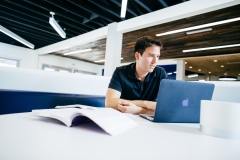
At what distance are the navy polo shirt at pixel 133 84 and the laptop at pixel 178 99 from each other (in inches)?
35.7

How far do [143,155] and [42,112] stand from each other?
524 millimetres

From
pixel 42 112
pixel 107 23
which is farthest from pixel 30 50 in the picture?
pixel 42 112

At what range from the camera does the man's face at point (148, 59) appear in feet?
6.14

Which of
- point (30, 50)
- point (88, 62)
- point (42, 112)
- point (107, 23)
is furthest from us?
point (88, 62)

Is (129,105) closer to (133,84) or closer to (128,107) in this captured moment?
(128,107)

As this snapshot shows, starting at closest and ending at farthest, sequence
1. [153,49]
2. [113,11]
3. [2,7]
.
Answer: [153,49] → [113,11] → [2,7]

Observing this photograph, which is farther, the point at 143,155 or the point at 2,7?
the point at 2,7

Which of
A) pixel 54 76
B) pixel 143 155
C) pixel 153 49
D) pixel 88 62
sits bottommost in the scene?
pixel 143 155

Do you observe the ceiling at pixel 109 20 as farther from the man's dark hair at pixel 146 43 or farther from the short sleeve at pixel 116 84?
the short sleeve at pixel 116 84

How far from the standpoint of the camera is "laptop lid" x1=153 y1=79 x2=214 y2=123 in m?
0.91

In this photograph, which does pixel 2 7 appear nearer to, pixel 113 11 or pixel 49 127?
pixel 113 11

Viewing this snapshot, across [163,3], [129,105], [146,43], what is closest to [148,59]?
[146,43]

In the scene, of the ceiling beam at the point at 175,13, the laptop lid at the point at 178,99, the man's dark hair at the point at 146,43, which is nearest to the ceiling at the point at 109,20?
the ceiling beam at the point at 175,13

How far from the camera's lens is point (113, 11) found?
509cm
